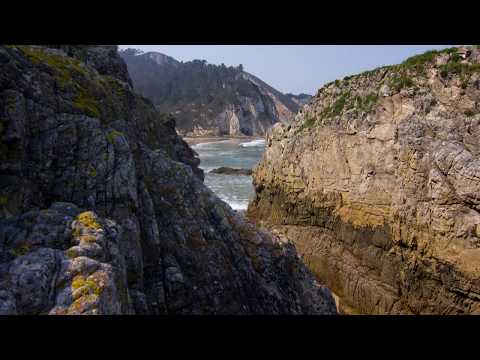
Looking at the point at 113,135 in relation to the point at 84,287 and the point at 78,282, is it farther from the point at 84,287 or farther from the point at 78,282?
the point at 84,287

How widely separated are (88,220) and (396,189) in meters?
16.5

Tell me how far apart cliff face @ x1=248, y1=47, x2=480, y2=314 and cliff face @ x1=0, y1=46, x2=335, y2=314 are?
8.14m

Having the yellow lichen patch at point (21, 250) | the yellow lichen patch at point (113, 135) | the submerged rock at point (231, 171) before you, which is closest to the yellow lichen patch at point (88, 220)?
the yellow lichen patch at point (21, 250)

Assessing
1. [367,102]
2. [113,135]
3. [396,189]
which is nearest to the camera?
[113,135]

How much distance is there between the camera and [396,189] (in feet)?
61.5

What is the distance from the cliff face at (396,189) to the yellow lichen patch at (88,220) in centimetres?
1558

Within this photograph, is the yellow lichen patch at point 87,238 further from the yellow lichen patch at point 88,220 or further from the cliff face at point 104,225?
the yellow lichen patch at point 88,220

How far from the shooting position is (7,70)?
26.2ft

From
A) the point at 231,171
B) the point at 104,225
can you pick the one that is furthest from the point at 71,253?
the point at 231,171

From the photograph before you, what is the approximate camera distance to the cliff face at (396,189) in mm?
16031
